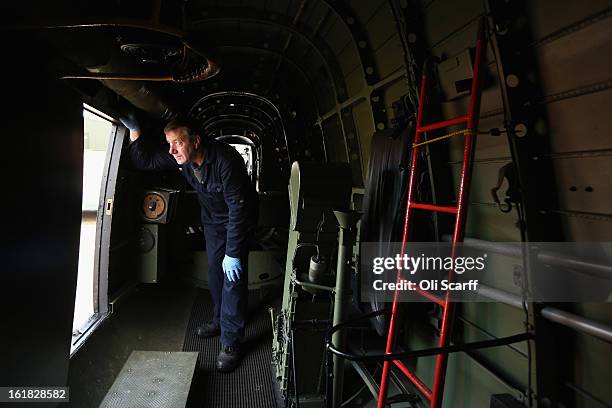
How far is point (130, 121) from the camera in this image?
3453 millimetres

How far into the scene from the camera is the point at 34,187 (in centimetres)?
166

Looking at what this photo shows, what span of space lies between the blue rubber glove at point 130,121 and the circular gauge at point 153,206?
3.11 feet

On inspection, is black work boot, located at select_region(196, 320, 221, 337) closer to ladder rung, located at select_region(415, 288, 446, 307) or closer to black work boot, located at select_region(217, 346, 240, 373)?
black work boot, located at select_region(217, 346, 240, 373)

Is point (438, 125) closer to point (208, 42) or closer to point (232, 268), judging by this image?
point (208, 42)

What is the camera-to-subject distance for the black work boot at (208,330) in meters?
3.86

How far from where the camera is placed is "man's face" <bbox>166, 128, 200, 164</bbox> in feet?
10.6

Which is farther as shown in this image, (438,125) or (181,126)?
(181,126)

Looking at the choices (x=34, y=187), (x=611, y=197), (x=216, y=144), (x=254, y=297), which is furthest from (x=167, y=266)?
(x=611, y=197)

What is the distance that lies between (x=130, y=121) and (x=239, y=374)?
256cm

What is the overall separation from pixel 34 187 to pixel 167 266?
366 cm

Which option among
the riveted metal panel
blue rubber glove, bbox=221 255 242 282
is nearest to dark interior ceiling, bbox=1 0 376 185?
blue rubber glove, bbox=221 255 242 282

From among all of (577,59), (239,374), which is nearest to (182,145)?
(239,374)

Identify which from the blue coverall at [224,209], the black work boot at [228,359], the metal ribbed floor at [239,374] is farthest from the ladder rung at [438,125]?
the black work boot at [228,359]

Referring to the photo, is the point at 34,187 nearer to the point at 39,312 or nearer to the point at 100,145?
the point at 39,312
